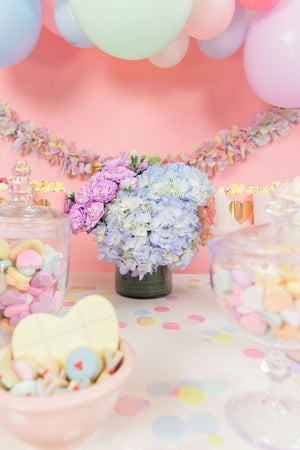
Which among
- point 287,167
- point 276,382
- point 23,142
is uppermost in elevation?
point 23,142

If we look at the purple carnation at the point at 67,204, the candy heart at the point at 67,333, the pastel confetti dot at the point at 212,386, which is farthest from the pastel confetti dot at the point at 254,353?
the purple carnation at the point at 67,204

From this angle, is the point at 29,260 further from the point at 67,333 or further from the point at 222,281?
the point at 222,281

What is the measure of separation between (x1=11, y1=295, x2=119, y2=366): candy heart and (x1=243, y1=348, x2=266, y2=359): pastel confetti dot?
339 mm

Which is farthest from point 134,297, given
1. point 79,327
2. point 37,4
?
point 37,4

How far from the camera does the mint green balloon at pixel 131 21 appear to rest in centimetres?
85

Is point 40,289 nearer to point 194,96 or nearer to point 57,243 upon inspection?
point 57,243

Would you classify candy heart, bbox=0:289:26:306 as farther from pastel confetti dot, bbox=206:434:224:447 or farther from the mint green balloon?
the mint green balloon

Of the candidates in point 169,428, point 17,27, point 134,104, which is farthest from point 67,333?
point 134,104

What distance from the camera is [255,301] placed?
48 centimetres

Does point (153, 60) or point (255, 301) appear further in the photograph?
point (153, 60)

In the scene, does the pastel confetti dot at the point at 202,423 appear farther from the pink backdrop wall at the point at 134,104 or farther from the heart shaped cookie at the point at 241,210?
the pink backdrop wall at the point at 134,104

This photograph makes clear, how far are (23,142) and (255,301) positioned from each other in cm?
115

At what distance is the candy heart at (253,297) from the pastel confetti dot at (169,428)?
0.20 meters

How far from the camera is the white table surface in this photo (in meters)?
0.49
